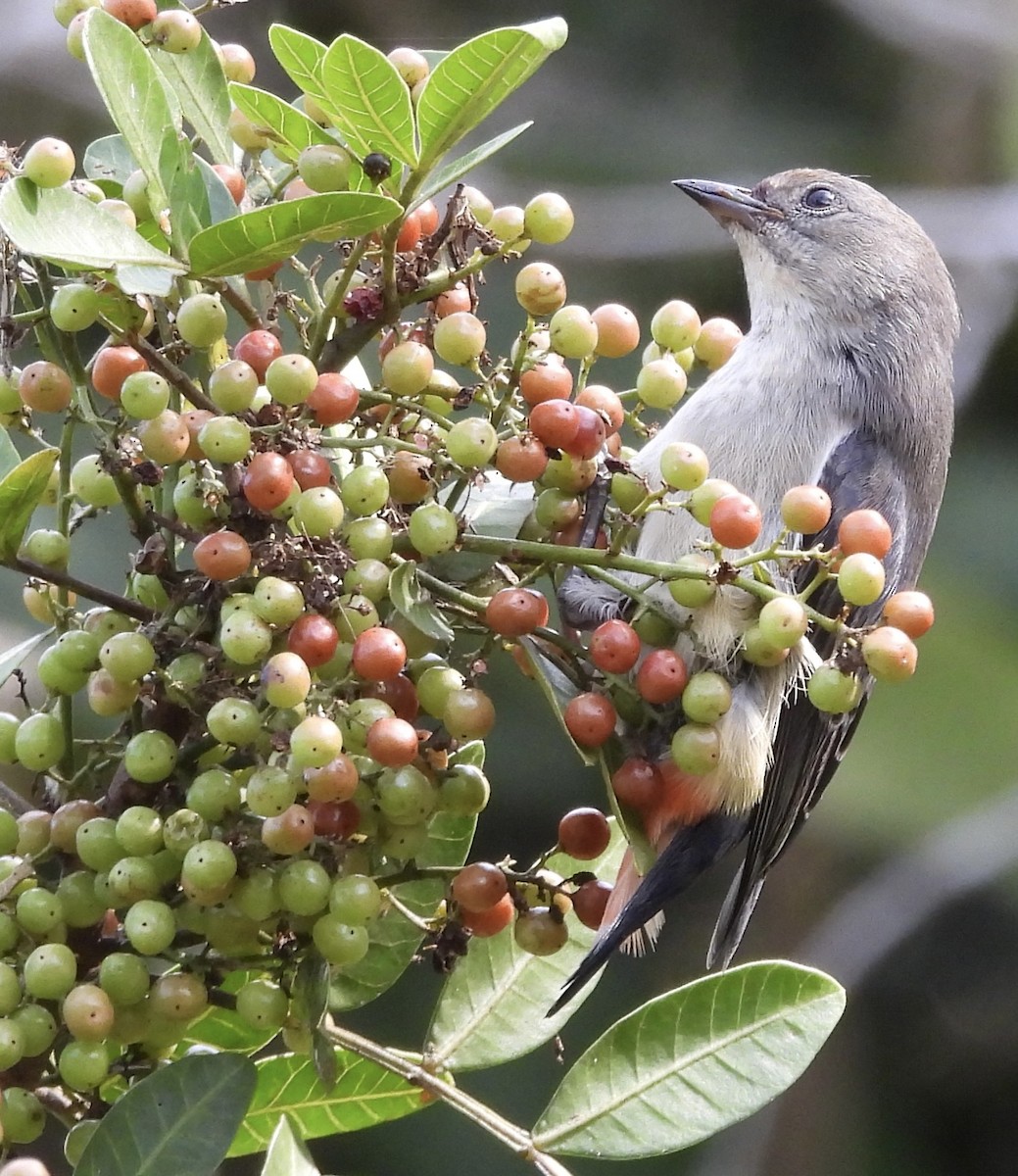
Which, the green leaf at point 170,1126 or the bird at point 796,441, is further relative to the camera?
the bird at point 796,441

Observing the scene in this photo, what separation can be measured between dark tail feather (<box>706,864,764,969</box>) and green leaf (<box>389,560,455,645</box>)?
1.24 metres

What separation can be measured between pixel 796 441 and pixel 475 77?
132 centimetres

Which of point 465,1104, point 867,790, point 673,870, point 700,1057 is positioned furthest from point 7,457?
point 867,790

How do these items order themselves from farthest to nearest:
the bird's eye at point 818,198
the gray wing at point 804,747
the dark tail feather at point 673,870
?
the bird's eye at point 818,198
the gray wing at point 804,747
the dark tail feather at point 673,870

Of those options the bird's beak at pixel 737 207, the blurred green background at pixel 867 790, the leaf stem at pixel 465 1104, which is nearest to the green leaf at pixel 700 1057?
the leaf stem at pixel 465 1104

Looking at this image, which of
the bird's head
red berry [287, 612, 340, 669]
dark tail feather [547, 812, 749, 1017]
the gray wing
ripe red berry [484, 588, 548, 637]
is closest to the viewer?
red berry [287, 612, 340, 669]

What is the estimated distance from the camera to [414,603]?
121cm

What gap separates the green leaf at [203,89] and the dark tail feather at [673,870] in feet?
2.86

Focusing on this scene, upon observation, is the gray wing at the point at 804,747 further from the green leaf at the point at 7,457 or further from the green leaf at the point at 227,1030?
the green leaf at the point at 7,457

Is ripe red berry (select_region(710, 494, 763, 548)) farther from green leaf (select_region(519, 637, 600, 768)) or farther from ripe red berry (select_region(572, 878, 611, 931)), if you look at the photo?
ripe red berry (select_region(572, 878, 611, 931))

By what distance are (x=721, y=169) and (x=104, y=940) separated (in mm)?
5668

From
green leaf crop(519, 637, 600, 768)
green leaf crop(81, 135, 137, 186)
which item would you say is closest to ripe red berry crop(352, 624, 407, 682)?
green leaf crop(519, 637, 600, 768)

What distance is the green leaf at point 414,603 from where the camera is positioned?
1183 millimetres

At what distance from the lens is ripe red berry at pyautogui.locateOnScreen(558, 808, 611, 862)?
4.71ft
